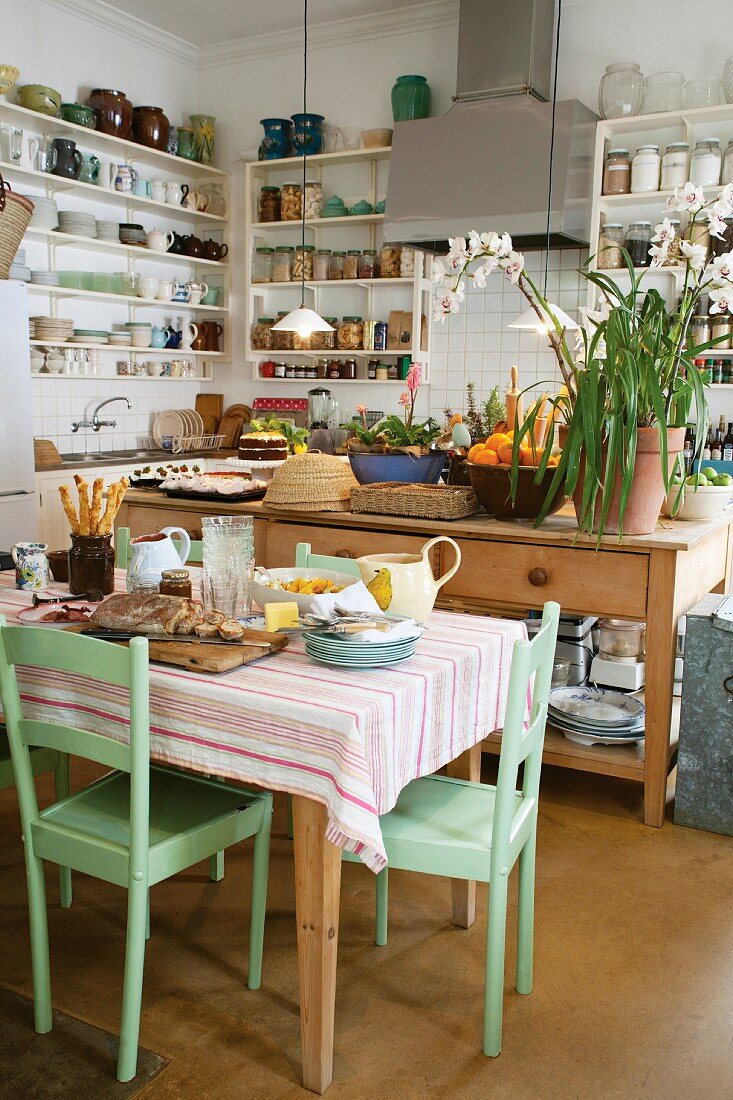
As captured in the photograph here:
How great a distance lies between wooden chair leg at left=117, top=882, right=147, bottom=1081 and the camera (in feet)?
5.23

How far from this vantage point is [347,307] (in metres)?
5.99

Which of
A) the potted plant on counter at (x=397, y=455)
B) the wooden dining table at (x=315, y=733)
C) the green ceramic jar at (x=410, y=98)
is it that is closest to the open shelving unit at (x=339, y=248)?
the green ceramic jar at (x=410, y=98)

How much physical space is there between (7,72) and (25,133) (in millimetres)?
426

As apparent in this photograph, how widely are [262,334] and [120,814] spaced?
4.71 meters

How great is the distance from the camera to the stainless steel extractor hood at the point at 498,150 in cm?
467

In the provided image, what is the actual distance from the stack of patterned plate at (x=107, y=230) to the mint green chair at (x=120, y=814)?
419cm

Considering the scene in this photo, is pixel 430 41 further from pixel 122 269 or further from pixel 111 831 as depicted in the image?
pixel 111 831

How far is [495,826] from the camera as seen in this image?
166cm

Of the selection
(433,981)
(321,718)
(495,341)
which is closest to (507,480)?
(433,981)

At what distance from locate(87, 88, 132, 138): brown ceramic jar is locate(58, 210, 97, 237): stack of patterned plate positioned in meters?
0.58

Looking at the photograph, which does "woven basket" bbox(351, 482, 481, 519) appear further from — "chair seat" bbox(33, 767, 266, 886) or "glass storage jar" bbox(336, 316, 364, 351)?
"glass storage jar" bbox(336, 316, 364, 351)

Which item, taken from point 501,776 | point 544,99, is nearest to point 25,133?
point 544,99

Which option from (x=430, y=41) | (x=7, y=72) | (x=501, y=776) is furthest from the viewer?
(x=430, y=41)

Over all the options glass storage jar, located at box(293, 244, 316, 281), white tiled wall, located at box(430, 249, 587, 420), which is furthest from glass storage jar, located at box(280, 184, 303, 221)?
white tiled wall, located at box(430, 249, 587, 420)
